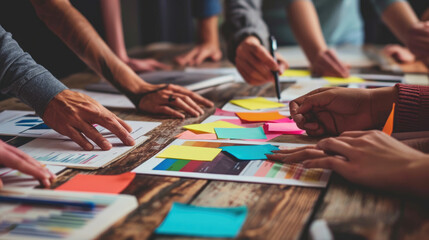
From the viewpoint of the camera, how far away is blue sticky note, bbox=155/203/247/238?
0.57m

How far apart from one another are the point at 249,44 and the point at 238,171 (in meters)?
0.79

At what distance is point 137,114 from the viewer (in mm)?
1266

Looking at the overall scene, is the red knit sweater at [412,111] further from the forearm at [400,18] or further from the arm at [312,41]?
the forearm at [400,18]

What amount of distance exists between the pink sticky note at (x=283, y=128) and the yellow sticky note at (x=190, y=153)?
0.21m

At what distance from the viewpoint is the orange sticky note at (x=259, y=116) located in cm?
115

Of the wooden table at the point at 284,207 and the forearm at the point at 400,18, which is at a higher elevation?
the wooden table at the point at 284,207

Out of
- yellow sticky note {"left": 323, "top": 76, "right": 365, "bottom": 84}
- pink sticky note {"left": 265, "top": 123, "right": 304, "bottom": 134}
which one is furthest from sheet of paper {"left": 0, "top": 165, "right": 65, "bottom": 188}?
yellow sticky note {"left": 323, "top": 76, "right": 365, "bottom": 84}

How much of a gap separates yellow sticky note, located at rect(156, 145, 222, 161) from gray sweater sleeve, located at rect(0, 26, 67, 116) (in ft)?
1.08

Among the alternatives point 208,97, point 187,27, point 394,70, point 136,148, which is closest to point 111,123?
point 136,148

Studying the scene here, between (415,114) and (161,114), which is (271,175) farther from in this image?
(161,114)

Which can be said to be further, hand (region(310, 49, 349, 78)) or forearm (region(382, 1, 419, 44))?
forearm (region(382, 1, 419, 44))

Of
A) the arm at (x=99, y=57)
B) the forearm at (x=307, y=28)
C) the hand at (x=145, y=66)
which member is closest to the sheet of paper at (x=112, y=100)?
the arm at (x=99, y=57)

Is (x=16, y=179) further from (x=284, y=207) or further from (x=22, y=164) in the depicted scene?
(x=284, y=207)

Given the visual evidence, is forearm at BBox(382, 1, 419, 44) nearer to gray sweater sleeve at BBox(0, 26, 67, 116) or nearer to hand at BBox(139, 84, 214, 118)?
hand at BBox(139, 84, 214, 118)
